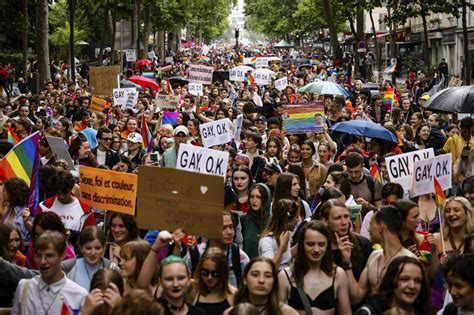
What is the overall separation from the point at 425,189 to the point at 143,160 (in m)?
4.48

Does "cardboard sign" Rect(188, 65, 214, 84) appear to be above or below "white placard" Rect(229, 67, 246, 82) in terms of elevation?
below

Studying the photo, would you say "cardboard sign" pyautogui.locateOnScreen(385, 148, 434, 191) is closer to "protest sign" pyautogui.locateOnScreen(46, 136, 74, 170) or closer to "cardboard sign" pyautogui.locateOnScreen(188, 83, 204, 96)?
"protest sign" pyautogui.locateOnScreen(46, 136, 74, 170)

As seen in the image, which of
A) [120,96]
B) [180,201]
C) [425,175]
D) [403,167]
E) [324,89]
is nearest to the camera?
[180,201]

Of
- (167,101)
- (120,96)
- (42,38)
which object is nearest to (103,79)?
(120,96)

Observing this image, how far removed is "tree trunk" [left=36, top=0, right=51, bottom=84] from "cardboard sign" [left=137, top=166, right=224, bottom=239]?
2352cm

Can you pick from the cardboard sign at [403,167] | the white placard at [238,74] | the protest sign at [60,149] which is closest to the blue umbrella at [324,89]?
the white placard at [238,74]

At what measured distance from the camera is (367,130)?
13609 mm

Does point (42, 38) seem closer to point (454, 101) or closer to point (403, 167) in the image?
point (454, 101)

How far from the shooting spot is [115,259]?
7.31m

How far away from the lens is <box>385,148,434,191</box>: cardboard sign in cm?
995

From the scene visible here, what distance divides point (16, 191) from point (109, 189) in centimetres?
88

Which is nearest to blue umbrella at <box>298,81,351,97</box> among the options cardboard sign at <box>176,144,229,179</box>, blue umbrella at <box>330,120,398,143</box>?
blue umbrella at <box>330,120,398,143</box>

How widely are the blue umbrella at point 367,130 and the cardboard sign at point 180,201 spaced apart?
6945 millimetres

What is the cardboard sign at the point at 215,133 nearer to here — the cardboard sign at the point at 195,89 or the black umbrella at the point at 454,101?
the black umbrella at the point at 454,101
